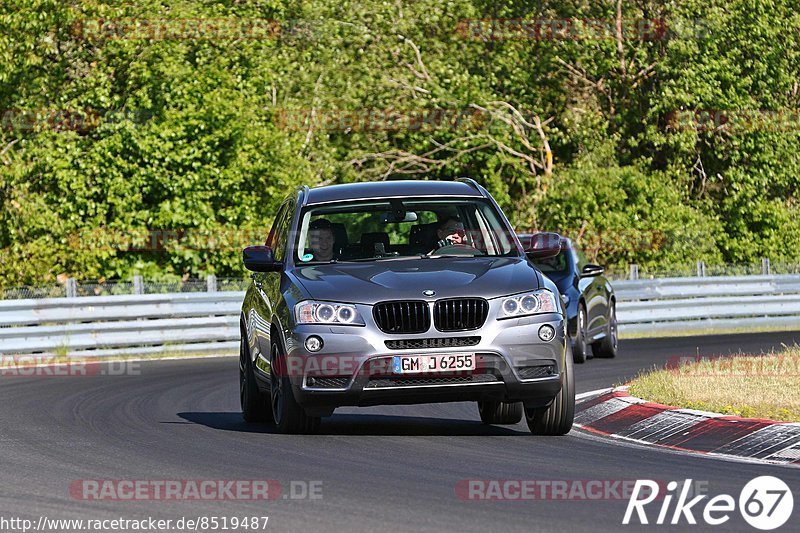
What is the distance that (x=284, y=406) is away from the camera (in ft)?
37.3

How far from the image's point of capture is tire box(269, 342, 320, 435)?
443 inches

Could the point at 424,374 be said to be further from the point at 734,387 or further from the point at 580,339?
the point at 580,339

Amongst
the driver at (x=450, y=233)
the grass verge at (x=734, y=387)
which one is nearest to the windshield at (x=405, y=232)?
the driver at (x=450, y=233)

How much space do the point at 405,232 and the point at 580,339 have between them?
900cm

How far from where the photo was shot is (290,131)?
126 ft


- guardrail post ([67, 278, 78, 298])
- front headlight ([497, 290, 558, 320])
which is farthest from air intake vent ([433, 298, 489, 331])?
guardrail post ([67, 278, 78, 298])

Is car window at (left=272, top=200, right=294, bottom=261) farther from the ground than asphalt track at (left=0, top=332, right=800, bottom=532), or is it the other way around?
car window at (left=272, top=200, right=294, bottom=261)

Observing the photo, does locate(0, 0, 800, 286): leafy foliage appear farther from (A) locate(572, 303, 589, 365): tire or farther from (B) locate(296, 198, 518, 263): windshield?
(B) locate(296, 198, 518, 263): windshield

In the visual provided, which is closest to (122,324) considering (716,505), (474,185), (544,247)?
(474,185)

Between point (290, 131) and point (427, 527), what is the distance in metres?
31.7

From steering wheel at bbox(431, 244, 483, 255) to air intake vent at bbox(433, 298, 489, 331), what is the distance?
44.6 inches

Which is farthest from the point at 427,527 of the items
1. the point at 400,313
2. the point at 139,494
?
the point at 400,313

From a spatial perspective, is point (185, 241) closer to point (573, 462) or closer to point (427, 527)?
point (573, 462)

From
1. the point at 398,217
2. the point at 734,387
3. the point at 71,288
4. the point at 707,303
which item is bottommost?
the point at 707,303
